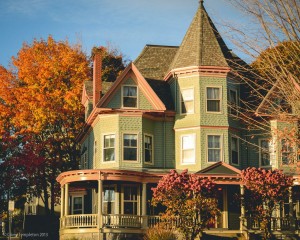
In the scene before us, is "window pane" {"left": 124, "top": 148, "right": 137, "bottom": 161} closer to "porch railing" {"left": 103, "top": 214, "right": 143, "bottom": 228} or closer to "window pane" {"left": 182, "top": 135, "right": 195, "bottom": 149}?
"window pane" {"left": 182, "top": 135, "right": 195, "bottom": 149}

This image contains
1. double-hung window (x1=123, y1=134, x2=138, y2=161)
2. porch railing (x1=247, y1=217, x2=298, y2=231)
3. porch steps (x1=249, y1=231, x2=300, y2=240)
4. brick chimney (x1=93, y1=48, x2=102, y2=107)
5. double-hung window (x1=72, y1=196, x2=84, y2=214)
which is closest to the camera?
porch steps (x1=249, y1=231, x2=300, y2=240)

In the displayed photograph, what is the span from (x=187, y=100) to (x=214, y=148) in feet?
11.4

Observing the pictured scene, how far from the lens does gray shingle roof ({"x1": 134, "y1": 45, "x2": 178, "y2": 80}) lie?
41.9 meters

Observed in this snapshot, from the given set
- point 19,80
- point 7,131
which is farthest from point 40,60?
point 7,131

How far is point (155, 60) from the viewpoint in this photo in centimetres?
4294

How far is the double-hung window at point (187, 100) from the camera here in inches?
1522

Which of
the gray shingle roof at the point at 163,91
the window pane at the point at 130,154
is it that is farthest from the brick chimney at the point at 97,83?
the window pane at the point at 130,154

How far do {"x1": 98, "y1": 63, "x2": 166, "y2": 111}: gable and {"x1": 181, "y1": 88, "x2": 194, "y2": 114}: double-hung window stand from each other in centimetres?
152

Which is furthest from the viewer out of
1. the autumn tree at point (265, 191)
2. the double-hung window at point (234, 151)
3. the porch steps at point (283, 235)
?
the double-hung window at point (234, 151)

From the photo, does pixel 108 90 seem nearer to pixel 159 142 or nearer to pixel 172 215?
pixel 159 142

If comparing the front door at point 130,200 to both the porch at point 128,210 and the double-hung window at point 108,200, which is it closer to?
the porch at point 128,210

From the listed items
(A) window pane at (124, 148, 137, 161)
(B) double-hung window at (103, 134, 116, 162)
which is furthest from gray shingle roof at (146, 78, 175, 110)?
(B) double-hung window at (103, 134, 116, 162)

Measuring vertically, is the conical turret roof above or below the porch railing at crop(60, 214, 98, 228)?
above

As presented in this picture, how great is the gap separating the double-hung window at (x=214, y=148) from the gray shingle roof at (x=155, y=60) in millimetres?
6060
